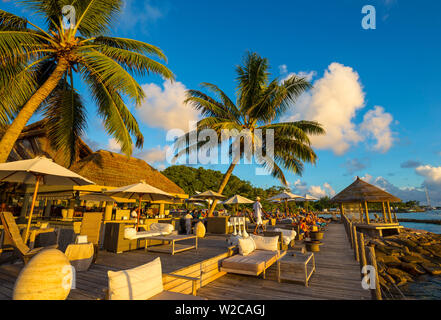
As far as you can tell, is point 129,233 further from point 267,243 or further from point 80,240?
point 267,243

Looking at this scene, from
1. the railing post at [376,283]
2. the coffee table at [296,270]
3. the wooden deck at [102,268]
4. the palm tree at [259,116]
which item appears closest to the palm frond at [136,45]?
the palm tree at [259,116]

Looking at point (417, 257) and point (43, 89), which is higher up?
point (43, 89)

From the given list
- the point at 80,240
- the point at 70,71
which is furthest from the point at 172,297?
the point at 70,71

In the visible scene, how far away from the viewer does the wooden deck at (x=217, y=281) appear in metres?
3.56

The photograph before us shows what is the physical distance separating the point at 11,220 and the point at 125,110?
4.65 m

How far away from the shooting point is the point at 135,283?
2463 mm

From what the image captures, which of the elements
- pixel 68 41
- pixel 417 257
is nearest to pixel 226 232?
pixel 68 41

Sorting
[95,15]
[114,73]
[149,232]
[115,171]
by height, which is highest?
[95,15]

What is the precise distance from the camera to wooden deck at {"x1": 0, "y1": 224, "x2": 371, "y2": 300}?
11.7 ft

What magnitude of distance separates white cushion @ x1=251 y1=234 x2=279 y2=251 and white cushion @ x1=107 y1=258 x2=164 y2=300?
3.83m

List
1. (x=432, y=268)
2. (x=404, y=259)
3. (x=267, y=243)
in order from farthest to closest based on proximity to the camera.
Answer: (x=404, y=259) → (x=432, y=268) → (x=267, y=243)

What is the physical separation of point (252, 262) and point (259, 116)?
9.15 metres

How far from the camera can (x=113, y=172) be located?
1055 centimetres
